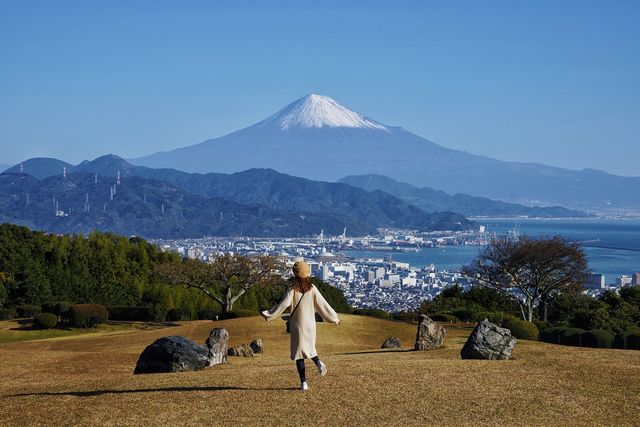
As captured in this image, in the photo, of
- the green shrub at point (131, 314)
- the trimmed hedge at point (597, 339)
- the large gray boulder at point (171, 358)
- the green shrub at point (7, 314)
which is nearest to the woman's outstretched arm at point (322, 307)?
the large gray boulder at point (171, 358)

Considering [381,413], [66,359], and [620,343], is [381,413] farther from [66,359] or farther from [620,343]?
[620,343]

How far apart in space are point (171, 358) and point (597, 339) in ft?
54.6

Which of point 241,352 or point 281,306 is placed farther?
point 241,352

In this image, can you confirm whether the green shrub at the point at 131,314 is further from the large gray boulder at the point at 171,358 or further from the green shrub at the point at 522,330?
the large gray boulder at the point at 171,358

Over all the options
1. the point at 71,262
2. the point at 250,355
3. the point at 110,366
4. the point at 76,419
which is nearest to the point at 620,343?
the point at 250,355

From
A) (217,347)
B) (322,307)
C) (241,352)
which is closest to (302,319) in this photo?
(322,307)

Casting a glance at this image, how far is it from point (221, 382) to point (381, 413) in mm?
4060

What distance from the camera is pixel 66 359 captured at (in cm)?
2569

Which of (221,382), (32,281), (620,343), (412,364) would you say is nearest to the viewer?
(221,382)

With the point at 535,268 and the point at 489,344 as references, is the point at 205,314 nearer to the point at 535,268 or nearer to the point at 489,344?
the point at 535,268

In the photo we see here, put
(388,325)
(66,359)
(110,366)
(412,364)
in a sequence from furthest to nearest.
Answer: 1. (388,325)
2. (66,359)
3. (110,366)
4. (412,364)

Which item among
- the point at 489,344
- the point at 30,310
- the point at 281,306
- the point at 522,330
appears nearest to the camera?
the point at 281,306

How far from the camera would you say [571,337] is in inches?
1288

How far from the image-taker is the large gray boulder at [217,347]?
71.6 feet
